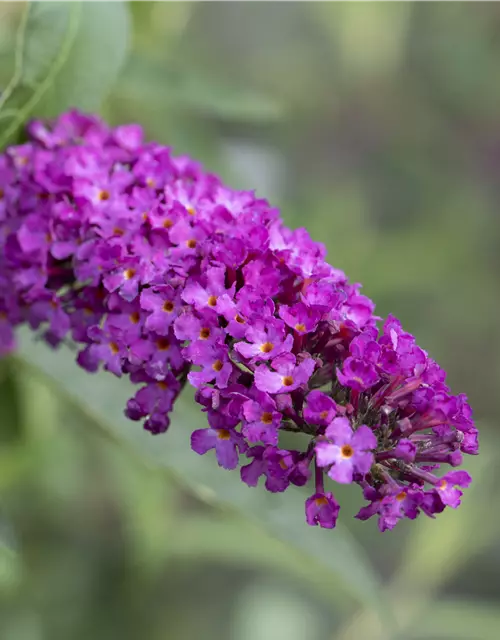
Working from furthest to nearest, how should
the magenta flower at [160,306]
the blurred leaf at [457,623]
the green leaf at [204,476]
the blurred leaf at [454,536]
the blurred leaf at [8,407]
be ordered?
the blurred leaf at [454,536] → the blurred leaf at [457,623] → the blurred leaf at [8,407] → the green leaf at [204,476] → the magenta flower at [160,306]

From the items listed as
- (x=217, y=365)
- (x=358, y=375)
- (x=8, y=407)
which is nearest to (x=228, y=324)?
(x=217, y=365)

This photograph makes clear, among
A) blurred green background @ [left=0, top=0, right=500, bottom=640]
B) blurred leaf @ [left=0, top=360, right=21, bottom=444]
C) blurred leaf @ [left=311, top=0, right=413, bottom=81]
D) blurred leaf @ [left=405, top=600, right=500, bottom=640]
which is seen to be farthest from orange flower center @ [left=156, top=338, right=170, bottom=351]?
blurred leaf @ [left=311, top=0, right=413, bottom=81]

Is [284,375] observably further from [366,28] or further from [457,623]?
[366,28]

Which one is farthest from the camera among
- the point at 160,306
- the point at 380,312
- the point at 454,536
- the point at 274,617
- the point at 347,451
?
the point at 380,312

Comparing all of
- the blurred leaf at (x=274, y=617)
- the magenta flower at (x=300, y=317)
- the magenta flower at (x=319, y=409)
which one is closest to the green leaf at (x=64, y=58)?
the magenta flower at (x=300, y=317)

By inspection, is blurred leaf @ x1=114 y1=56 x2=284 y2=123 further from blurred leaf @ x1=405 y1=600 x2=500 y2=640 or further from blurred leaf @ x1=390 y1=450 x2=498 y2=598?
blurred leaf @ x1=405 y1=600 x2=500 y2=640

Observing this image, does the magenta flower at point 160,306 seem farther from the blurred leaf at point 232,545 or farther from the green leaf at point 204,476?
the blurred leaf at point 232,545
